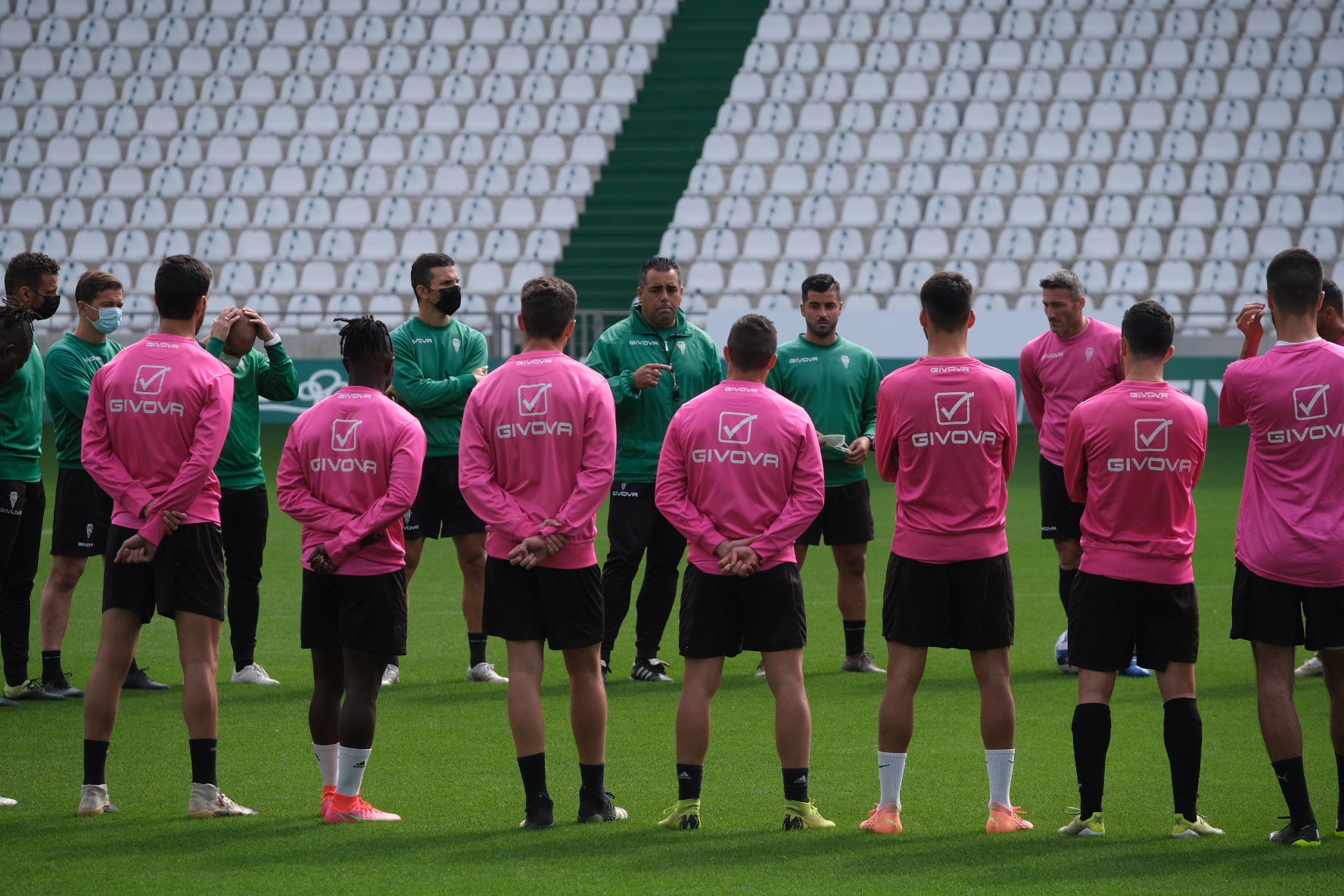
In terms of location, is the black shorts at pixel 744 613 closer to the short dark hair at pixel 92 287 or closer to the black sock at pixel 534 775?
the black sock at pixel 534 775

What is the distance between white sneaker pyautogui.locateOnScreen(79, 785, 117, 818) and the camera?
5004 mm

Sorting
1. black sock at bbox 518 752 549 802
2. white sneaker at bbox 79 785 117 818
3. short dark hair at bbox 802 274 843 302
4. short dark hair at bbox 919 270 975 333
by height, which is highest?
short dark hair at bbox 802 274 843 302

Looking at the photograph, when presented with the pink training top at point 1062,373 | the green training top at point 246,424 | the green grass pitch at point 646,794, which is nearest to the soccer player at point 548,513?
the green grass pitch at point 646,794

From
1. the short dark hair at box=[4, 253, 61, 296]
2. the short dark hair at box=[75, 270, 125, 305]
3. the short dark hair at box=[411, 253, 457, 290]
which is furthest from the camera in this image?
the short dark hair at box=[411, 253, 457, 290]

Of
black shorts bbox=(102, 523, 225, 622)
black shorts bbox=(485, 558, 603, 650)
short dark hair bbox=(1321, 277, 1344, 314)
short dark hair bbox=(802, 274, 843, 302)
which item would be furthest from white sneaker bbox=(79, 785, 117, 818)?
short dark hair bbox=(1321, 277, 1344, 314)

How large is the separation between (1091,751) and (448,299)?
3.97m

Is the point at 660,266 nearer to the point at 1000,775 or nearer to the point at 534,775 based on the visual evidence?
the point at 534,775

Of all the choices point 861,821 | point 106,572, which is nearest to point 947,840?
point 861,821

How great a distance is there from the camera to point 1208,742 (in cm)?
610

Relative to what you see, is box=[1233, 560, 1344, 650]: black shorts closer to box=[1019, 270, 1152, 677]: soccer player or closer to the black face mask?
box=[1019, 270, 1152, 677]: soccer player

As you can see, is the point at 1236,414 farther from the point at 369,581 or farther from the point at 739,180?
the point at 739,180

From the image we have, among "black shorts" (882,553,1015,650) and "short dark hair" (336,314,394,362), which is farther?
"short dark hair" (336,314,394,362)

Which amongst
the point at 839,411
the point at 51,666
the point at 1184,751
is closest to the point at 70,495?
the point at 51,666

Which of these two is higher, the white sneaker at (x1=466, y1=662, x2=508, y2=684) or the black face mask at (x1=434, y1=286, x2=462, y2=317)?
the black face mask at (x1=434, y1=286, x2=462, y2=317)
